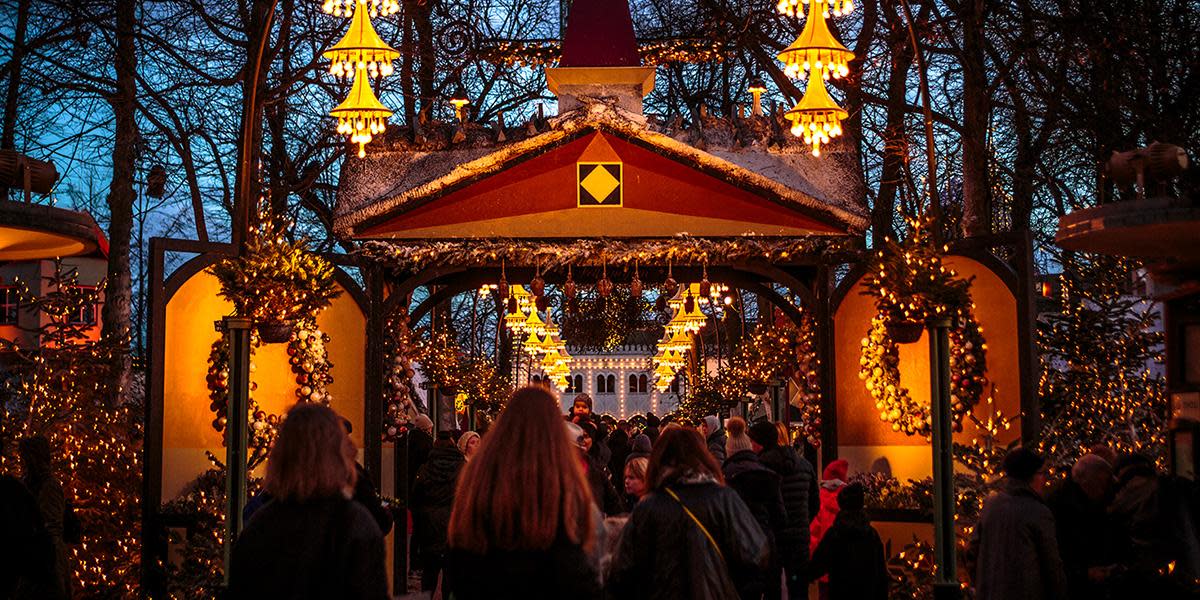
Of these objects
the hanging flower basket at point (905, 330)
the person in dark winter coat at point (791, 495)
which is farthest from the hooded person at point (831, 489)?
the hanging flower basket at point (905, 330)

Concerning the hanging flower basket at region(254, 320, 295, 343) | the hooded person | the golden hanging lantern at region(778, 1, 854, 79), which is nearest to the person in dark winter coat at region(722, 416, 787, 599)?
the hooded person

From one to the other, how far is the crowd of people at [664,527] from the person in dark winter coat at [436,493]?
395 cm

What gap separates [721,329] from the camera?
5041 cm

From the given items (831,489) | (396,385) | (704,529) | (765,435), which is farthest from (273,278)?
(704,529)

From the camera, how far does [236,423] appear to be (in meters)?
13.0

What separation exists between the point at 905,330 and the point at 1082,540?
4.25 metres

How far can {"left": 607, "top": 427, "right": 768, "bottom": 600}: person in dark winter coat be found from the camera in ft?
24.8

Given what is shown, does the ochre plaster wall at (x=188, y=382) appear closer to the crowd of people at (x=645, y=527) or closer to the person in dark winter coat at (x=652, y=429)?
the crowd of people at (x=645, y=527)

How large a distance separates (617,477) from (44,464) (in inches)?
501

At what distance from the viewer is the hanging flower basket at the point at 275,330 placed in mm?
14828

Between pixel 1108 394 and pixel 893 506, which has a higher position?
pixel 1108 394

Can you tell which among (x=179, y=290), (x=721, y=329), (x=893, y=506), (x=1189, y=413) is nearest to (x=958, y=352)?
(x=893, y=506)

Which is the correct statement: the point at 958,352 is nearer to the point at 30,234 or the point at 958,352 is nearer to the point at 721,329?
the point at 30,234

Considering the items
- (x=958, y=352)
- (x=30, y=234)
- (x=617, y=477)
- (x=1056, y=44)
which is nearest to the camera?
(x=30, y=234)
